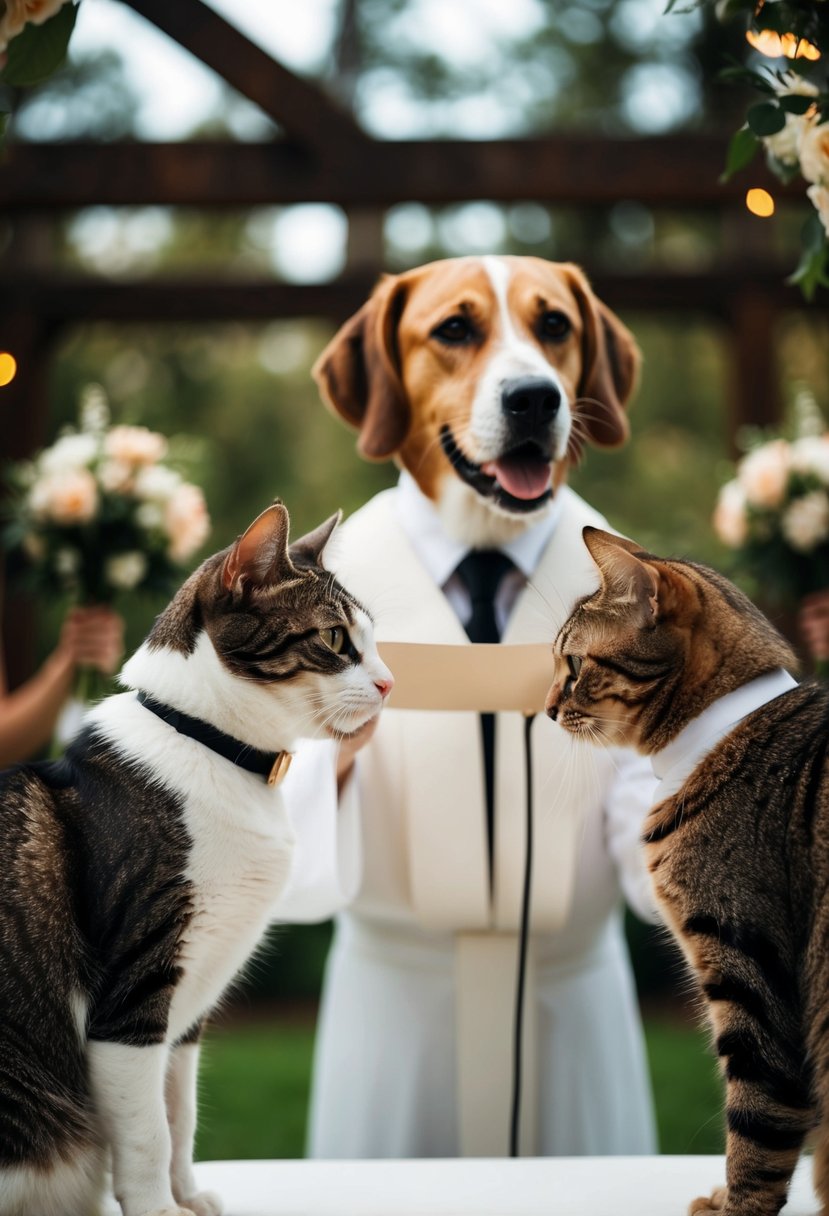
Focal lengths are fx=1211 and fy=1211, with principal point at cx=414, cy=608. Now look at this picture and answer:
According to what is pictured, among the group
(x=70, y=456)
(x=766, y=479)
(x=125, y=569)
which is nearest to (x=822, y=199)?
(x=766, y=479)

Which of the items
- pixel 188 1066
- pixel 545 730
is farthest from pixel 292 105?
A: pixel 188 1066

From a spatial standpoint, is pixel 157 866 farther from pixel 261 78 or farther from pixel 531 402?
pixel 261 78

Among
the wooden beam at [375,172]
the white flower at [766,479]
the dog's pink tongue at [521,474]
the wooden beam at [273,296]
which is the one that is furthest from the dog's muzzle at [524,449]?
the wooden beam at [273,296]

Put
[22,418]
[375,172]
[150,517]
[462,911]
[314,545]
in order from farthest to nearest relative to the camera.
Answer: [22,418]
[375,172]
[150,517]
[462,911]
[314,545]

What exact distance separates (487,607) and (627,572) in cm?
69

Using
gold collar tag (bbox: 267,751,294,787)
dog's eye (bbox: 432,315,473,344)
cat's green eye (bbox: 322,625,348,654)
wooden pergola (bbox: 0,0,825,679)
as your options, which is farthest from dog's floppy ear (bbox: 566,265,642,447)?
wooden pergola (bbox: 0,0,825,679)

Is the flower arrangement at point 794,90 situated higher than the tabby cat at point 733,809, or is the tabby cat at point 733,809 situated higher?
the flower arrangement at point 794,90

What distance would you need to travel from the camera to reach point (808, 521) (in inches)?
140

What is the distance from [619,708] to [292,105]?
10.9ft

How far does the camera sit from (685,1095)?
6.32m

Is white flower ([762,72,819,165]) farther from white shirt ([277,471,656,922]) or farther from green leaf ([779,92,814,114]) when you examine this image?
white shirt ([277,471,656,922])

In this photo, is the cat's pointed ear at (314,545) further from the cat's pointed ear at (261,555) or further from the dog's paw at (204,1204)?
the dog's paw at (204,1204)

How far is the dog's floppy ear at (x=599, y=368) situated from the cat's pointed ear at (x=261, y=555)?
3.37 ft

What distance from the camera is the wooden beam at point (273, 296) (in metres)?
5.59
